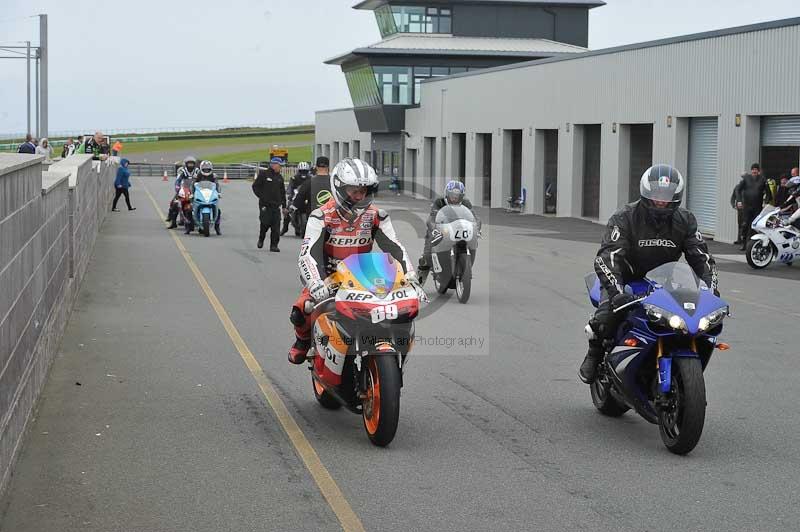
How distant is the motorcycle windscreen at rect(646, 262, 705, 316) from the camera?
25.4ft

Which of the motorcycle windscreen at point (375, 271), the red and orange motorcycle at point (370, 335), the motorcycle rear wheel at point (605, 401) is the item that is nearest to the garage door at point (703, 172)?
the motorcycle rear wheel at point (605, 401)

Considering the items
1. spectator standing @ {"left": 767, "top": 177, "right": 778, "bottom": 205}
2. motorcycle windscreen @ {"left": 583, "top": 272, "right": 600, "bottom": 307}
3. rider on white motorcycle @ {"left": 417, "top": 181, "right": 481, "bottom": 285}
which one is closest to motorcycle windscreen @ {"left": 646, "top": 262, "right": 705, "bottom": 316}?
motorcycle windscreen @ {"left": 583, "top": 272, "right": 600, "bottom": 307}

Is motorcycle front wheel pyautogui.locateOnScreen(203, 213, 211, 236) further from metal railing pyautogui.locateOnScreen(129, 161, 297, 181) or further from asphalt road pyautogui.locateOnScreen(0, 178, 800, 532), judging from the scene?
metal railing pyautogui.locateOnScreen(129, 161, 297, 181)

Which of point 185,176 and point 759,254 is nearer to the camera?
point 759,254

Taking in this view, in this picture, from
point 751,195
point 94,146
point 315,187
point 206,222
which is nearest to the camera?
point 315,187

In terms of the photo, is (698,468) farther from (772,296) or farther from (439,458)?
(772,296)

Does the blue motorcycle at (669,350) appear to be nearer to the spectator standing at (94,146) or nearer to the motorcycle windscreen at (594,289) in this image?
the motorcycle windscreen at (594,289)

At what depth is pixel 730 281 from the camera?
20.0m

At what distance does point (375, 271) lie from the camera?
797 centimetres

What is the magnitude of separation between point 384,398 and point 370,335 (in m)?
0.44

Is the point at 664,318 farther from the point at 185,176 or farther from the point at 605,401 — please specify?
the point at 185,176

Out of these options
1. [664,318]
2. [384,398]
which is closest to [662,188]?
[664,318]

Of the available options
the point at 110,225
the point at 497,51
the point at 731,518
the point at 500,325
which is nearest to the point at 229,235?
the point at 110,225

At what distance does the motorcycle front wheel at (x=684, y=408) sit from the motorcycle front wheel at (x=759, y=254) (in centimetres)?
1479
